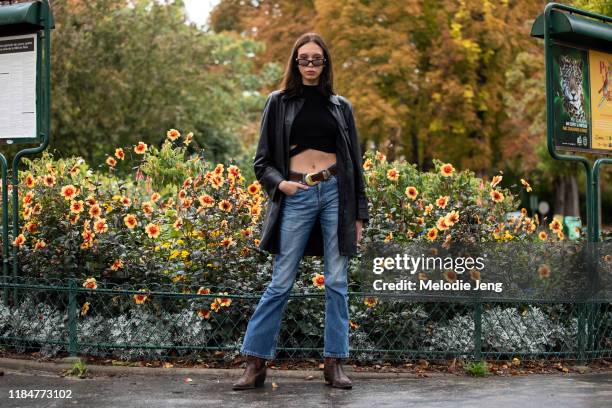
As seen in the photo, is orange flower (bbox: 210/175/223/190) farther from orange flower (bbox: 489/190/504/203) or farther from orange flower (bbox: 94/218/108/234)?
orange flower (bbox: 489/190/504/203)

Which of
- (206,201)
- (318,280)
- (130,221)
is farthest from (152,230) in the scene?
(318,280)

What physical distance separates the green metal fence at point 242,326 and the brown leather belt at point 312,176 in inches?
43.4

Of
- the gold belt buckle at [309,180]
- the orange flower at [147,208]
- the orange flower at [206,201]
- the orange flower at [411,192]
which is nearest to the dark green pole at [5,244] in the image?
the orange flower at [147,208]

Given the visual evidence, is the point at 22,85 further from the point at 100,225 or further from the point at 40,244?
the point at 100,225

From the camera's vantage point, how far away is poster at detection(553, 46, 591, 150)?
295 inches

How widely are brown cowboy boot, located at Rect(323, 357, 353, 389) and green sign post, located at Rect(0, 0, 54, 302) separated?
9.71ft

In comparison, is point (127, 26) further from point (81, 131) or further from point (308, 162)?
point (308, 162)

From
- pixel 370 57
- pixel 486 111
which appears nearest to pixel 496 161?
pixel 486 111

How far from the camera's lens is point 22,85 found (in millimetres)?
7879

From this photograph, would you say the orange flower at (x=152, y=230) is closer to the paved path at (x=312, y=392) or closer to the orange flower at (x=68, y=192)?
the orange flower at (x=68, y=192)

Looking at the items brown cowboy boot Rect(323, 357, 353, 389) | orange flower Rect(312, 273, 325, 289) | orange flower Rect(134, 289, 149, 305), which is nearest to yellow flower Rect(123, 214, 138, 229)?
orange flower Rect(134, 289, 149, 305)

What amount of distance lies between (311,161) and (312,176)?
0.41 feet

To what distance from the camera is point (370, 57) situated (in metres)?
31.7

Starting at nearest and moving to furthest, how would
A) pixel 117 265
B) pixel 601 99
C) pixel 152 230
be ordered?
pixel 117 265 → pixel 152 230 → pixel 601 99
